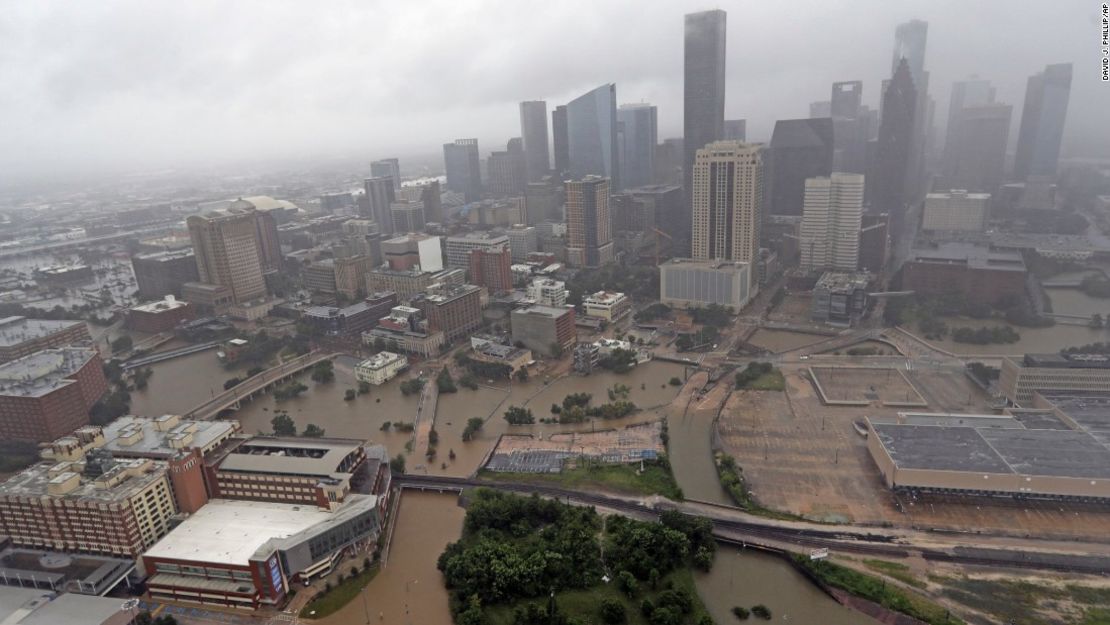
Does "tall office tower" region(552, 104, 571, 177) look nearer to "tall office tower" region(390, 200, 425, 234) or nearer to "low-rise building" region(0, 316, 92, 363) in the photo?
"tall office tower" region(390, 200, 425, 234)

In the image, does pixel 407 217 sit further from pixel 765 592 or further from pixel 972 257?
pixel 765 592

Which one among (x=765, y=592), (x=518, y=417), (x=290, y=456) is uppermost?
(x=290, y=456)

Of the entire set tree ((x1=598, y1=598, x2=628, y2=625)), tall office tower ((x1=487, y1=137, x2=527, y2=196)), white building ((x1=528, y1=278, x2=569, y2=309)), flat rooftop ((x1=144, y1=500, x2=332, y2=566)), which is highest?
tall office tower ((x1=487, y1=137, x2=527, y2=196))

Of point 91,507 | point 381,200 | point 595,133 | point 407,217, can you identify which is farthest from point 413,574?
point 595,133

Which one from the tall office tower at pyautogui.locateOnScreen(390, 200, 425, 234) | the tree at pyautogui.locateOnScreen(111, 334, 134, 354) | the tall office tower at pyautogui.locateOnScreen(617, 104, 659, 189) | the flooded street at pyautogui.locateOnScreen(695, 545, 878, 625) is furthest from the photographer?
the tall office tower at pyautogui.locateOnScreen(617, 104, 659, 189)

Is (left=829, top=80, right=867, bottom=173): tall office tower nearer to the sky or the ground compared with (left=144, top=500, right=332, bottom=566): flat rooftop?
nearer to the sky

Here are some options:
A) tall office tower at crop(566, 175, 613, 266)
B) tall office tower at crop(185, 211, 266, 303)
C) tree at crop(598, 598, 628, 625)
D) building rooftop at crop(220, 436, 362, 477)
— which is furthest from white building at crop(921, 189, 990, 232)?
tall office tower at crop(185, 211, 266, 303)
